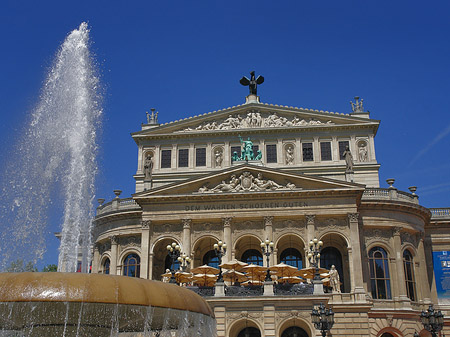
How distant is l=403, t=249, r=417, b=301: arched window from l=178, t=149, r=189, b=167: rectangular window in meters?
18.6

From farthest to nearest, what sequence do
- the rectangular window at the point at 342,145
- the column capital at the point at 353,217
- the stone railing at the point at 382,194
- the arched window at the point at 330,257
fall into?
the rectangular window at the point at 342,145 < the stone railing at the point at 382,194 < the arched window at the point at 330,257 < the column capital at the point at 353,217

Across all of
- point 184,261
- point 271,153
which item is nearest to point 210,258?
point 184,261

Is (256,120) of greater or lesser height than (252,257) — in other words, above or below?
above

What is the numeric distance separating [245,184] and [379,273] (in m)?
11.6

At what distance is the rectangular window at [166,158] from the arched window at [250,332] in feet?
58.4

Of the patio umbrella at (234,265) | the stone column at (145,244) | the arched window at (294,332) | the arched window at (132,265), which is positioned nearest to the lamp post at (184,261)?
the stone column at (145,244)

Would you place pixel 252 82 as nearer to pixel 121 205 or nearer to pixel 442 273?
pixel 121 205

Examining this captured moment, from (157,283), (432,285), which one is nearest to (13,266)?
(157,283)

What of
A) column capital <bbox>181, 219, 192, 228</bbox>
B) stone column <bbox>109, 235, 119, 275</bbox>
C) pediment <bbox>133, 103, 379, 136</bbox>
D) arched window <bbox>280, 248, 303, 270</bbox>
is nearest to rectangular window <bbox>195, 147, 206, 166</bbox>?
pediment <bbox>133, 103, 379, 136</bbox>

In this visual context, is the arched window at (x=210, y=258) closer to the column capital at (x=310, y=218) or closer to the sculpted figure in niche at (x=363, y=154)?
the column capital at (x=310, y=218)

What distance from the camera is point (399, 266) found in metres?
38.7

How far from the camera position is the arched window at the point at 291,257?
40031mm

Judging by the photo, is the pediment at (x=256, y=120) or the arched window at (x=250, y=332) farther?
the pediment at (x=256, y=120)

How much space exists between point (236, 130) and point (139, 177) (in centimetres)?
903
